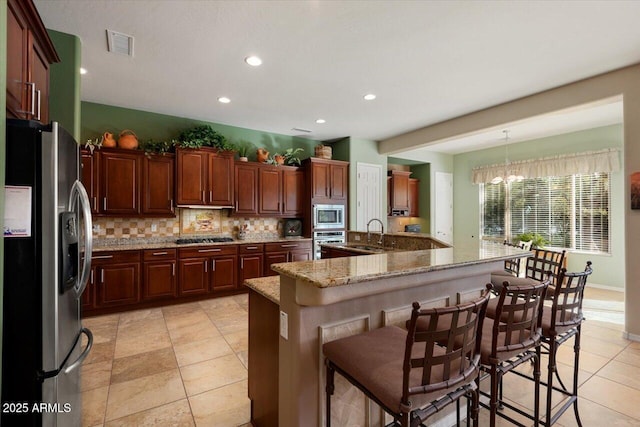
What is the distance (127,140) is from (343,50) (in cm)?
324

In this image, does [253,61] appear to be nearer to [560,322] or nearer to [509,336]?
[509,336]

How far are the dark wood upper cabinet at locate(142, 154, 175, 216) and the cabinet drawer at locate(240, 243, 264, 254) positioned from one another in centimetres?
119

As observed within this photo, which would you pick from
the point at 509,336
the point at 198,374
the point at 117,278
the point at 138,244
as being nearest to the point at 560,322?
the point at 509,336

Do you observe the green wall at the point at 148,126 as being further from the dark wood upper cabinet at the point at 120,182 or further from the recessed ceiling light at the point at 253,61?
the recessed ceiling light at the point at 253,61

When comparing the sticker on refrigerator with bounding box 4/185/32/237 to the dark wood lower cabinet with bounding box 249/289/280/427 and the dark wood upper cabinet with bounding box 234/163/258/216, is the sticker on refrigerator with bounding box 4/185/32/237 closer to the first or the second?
the dark wood lower cabinet with bounding box 249/289/280/427

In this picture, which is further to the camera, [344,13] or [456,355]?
[344,13]

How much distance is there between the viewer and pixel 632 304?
3139mm

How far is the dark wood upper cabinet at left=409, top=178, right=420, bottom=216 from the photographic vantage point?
24.8 ft

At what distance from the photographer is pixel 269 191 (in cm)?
536

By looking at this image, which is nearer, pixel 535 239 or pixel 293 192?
pixel 293 192

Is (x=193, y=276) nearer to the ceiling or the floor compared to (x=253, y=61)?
nearer to the floor

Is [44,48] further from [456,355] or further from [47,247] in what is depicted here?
[456,355]

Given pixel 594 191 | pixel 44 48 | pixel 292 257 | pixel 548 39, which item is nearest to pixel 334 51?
pixel 548 39

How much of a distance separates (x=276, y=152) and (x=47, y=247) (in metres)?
4.77
